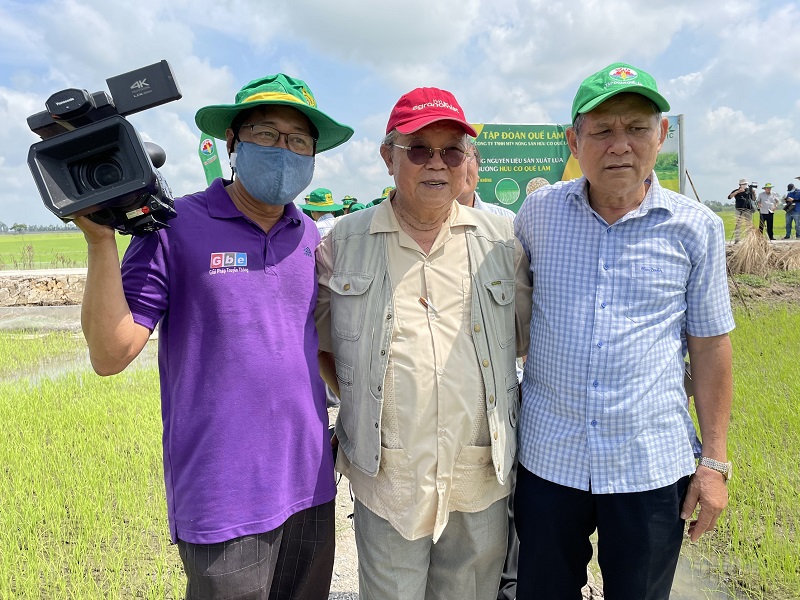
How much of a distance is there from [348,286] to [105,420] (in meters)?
4.04

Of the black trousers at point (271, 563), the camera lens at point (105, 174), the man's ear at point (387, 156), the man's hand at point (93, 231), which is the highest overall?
the man's ear at point (387, 156)

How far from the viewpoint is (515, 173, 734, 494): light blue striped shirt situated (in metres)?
1.72

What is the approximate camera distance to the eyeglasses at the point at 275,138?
1758 mm

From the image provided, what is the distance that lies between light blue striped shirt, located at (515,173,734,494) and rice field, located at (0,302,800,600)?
1570mm

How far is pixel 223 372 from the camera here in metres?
1.59

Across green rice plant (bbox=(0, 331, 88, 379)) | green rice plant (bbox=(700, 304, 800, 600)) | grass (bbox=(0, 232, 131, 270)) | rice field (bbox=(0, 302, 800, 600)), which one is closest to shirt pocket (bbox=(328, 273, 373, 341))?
rice field (bbox=(0, 302, 800, 600))

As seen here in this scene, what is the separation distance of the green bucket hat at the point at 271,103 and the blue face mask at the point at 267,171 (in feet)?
0.41

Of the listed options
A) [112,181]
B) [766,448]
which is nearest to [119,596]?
[112,181]

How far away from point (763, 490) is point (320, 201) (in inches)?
255

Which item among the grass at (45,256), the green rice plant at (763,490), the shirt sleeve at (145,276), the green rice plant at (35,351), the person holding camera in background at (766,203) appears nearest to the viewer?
the shirt sleeve at (145,276)

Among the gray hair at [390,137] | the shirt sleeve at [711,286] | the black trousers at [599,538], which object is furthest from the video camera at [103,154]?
the shirt sleeve at [711,286]

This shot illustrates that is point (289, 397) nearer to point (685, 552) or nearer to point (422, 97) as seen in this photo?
point (422, 97)

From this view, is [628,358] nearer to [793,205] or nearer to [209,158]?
[209,158]

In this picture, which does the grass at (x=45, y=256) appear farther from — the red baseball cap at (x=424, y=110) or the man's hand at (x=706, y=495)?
the man's hand at (x=706, y=495)
